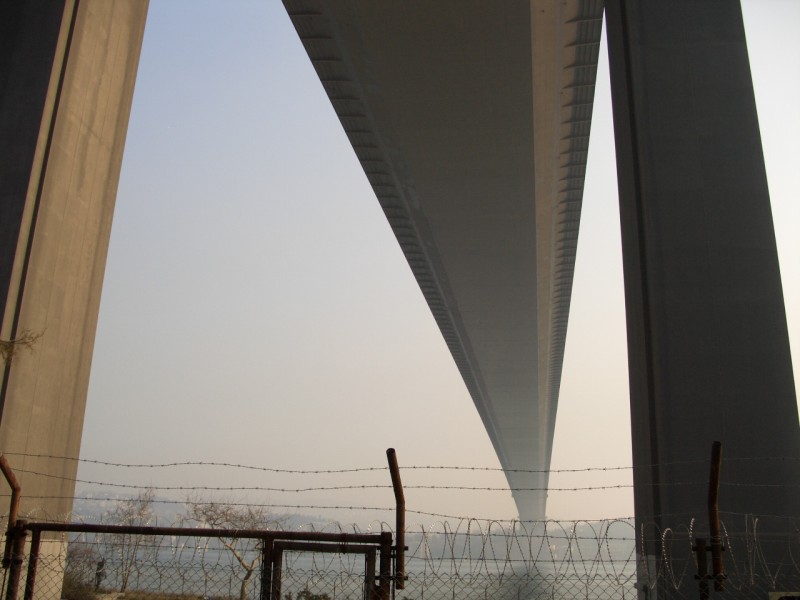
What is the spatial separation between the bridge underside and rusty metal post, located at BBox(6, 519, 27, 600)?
6659 mm

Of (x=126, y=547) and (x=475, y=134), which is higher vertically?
(x=475, y=134)

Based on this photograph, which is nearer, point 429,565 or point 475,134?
point 429,565

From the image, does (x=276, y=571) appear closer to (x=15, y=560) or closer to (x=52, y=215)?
(x=15, y=560)

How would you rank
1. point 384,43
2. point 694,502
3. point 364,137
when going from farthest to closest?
point 364,137
point 384,43
point 694,502

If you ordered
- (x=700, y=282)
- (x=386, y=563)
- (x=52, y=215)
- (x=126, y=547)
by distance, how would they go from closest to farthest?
(x=386, y=563) → (x=126, y=547) → (x=700, y=282) → (x=52, y=215)

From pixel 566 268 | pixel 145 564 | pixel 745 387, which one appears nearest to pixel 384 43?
pixel 745 387

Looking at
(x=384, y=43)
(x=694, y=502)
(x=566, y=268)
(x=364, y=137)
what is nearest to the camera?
(x=694, y=502)

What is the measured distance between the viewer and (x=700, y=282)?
9852 mm

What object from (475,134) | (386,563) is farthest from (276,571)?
(475,134)

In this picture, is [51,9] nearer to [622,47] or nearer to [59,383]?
[59,383]

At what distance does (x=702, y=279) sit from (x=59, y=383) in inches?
368

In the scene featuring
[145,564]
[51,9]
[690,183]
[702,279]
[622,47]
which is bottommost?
[145,564]

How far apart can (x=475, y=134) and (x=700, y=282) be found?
12607 mm

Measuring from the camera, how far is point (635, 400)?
410 inches
